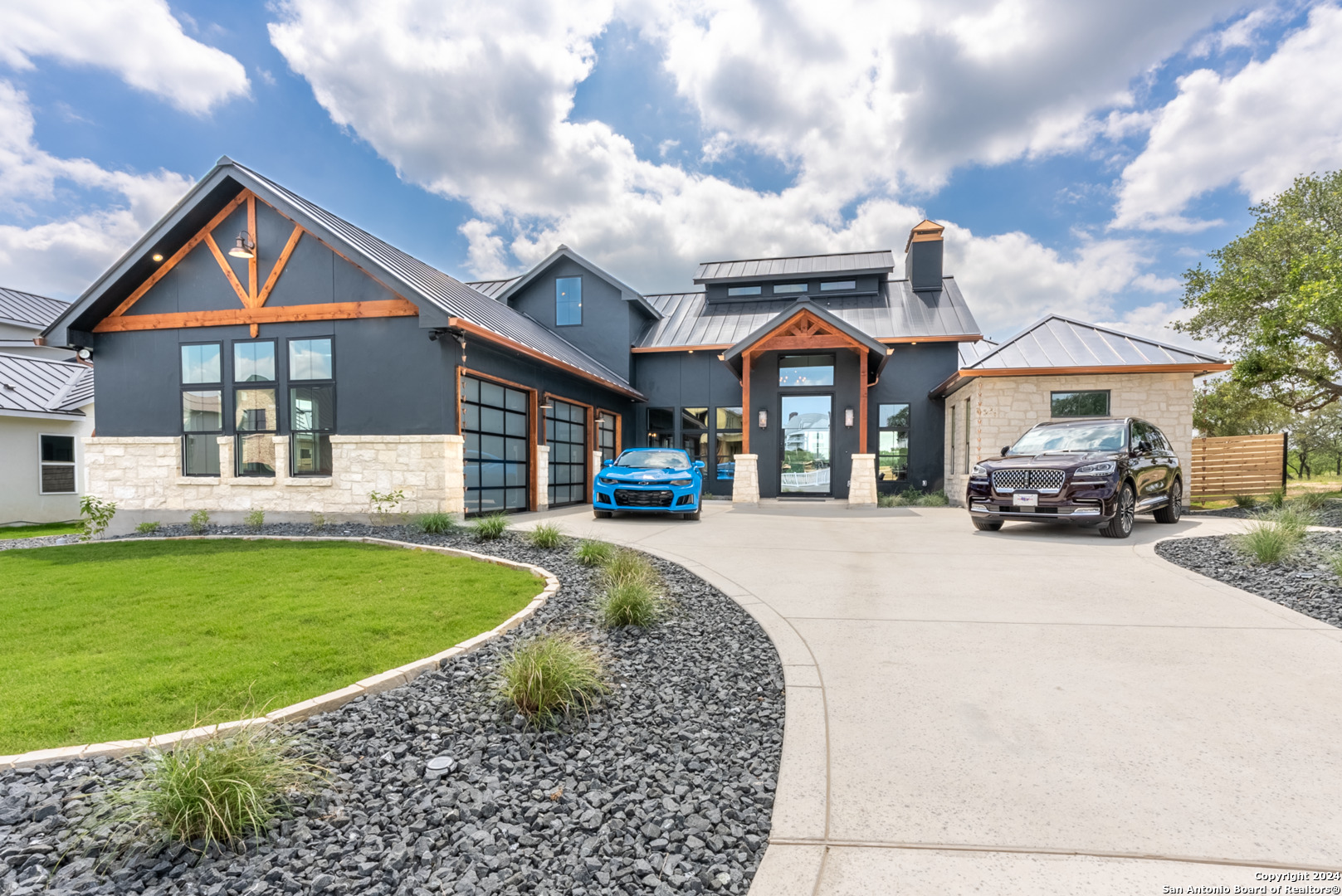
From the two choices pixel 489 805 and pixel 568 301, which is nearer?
pixel 489 805

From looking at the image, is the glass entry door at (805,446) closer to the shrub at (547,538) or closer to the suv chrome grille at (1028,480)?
the suv chrome grille at (1028,480)

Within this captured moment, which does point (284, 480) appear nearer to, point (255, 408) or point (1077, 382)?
point (255, 408)

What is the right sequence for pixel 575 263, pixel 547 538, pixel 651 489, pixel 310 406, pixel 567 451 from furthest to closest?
1. pixel 575 263
2. pixel 567 451
3. pixel 651 489
4. pixel 310 406
5. pixel 547 538

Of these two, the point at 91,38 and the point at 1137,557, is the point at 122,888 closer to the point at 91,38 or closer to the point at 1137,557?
the point at 1137,557

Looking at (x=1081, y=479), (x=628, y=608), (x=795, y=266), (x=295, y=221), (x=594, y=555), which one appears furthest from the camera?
(x=795, y=266)

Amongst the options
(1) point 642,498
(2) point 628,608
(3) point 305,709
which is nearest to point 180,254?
(1) point 642,498

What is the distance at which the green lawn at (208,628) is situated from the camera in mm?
2799

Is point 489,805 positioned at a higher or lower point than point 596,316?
lower

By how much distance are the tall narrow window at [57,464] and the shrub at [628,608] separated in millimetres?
17545

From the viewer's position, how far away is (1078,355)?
12.6m

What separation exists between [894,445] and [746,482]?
568 cm

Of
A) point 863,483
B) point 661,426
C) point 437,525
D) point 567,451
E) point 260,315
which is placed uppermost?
point 260,315

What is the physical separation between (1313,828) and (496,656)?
371cm

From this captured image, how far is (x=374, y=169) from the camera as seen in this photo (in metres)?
15.6
